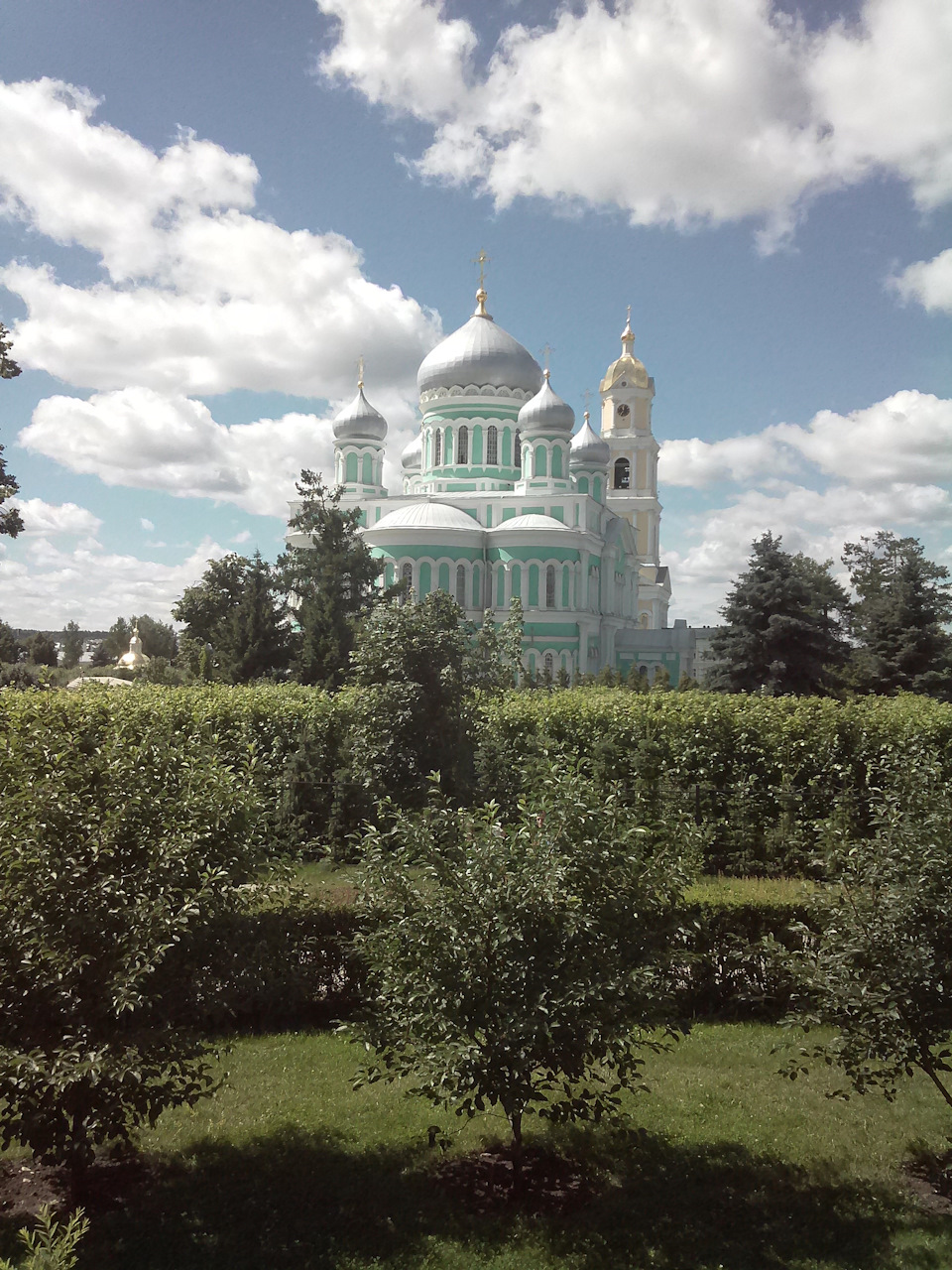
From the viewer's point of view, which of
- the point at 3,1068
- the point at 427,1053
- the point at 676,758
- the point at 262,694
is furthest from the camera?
the point at 262,694

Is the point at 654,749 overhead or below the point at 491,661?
below

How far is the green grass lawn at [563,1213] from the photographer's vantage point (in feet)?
15.1

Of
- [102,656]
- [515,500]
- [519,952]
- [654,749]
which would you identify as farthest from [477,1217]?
[102,656]

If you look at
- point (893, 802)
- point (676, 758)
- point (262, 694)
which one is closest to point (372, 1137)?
point (893, 802)

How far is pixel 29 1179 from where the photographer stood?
5.25 m

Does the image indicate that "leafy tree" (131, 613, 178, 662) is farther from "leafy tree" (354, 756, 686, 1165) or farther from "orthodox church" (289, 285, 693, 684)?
"leafy tree" (354, 756, 686, 1165)

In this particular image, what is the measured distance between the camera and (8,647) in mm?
49219

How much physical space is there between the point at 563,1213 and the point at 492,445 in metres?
38.1

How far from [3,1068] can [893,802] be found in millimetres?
5041

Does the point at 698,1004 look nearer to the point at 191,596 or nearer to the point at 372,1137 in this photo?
the point at 372,1137

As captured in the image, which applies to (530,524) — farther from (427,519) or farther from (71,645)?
(71,645)

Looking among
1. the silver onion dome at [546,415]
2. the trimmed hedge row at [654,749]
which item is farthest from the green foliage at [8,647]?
the trimmed hedge row at [654,749]

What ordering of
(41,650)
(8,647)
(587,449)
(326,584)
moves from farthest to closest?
(41,650), (8,647), (587,449), (326,584)

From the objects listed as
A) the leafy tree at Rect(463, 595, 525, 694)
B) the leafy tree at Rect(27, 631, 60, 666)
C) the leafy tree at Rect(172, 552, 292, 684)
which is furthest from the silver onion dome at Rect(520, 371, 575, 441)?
the leafy tree at Rect(27, 631, 60, 666)
